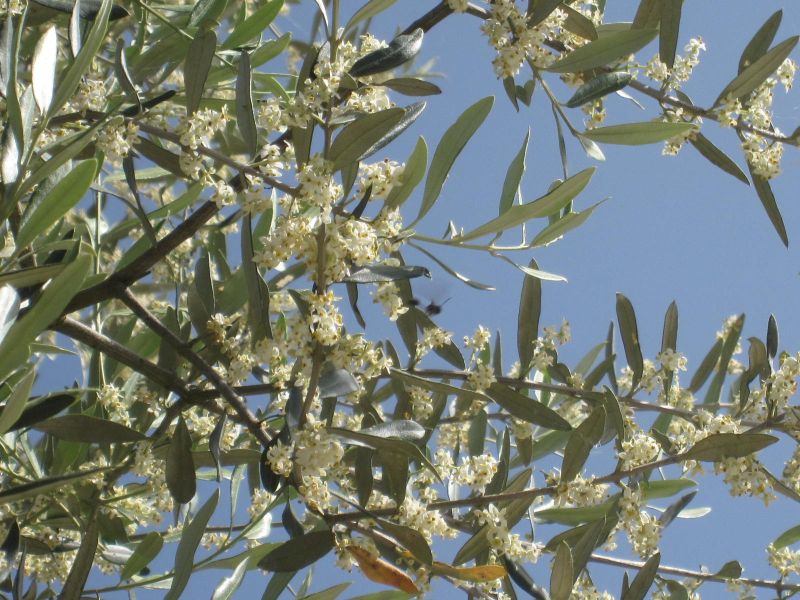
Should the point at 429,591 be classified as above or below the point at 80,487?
below

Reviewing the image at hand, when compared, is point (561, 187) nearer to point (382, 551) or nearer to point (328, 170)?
point (328, 170)

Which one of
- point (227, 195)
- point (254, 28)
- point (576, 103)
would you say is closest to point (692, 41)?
point (576, 103)

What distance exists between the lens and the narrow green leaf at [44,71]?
1.28 m

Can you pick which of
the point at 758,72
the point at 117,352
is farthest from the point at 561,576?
the point at 758,72

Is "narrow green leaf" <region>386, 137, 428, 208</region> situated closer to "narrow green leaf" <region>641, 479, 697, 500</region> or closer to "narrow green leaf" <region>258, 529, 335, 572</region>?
"narrow green leaf" <region>258, 529, 335, 572</region>

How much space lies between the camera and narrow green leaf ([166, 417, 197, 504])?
1647 millimetres

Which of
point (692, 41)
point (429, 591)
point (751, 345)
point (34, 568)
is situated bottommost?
point (429, 591)

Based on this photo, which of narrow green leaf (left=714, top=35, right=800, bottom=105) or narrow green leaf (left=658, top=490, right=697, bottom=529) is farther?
narrow green leaf (left=658, top=490, right=697, bottom=529)

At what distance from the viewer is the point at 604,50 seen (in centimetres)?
174

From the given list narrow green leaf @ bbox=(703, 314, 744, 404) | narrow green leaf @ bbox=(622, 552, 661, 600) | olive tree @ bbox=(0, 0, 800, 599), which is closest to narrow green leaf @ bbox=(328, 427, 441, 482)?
olive tree @ bbox=(0, 0, 800, 599)

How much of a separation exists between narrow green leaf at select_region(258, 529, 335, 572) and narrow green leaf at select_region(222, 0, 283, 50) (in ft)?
3.88

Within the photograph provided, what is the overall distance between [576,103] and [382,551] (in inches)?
36.5

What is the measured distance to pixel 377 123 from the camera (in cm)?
143

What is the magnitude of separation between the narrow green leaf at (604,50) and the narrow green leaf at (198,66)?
657 mm
